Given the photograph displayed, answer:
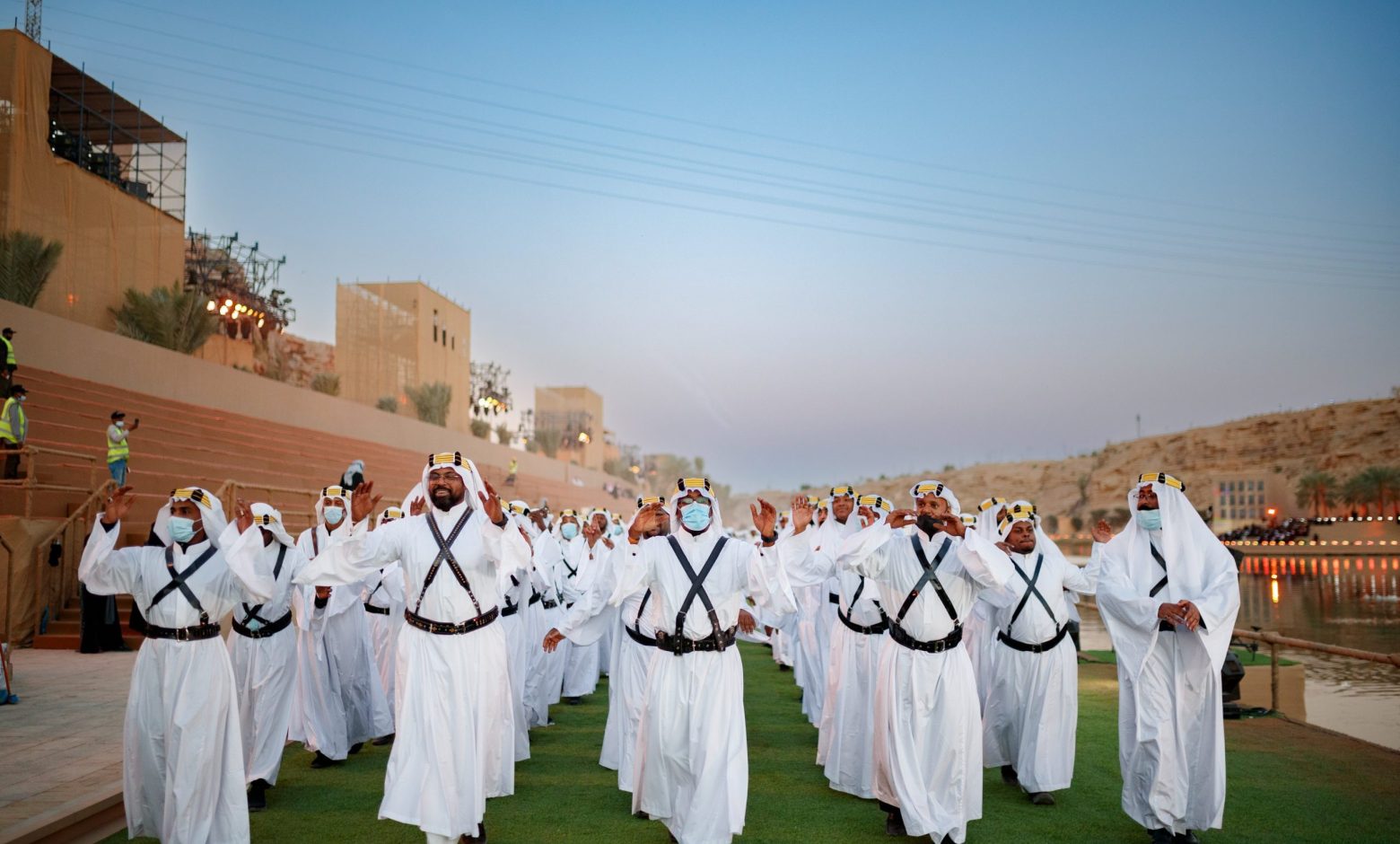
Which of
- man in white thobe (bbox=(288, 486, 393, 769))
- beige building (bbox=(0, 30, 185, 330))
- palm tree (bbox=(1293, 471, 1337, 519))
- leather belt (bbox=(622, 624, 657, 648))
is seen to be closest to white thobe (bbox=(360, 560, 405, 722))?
man in white thobe (bbox=(288, 486, 393, 769))

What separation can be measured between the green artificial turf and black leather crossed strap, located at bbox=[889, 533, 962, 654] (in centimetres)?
114

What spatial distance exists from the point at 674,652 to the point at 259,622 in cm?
309

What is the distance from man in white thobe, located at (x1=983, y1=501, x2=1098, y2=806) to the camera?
644 centimetres

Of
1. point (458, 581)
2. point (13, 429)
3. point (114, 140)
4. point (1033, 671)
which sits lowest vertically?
point (1033, 671)

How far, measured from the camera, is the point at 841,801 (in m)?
6.56

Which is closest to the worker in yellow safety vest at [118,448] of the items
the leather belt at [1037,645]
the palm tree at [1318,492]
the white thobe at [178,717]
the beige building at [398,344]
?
the white thobe at [178,717]

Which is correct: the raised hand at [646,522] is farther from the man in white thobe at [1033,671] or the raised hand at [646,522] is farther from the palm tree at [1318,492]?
the palm tree at [1318,492]

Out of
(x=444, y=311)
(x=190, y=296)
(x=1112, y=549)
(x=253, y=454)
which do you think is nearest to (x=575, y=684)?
(x=1112, y=549)

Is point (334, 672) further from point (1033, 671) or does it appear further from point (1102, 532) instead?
point (1102, 532)

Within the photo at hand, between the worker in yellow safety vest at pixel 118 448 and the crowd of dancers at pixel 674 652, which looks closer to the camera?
the crowd of dancers at pixel 674 652

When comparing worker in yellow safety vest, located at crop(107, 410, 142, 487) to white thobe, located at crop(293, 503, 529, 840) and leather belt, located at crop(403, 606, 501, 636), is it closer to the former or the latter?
white thobe, located at crop(293, 503, 529, 840)

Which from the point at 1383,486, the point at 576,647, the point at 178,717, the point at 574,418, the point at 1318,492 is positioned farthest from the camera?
the point at 574,418

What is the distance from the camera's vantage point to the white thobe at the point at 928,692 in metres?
5.44

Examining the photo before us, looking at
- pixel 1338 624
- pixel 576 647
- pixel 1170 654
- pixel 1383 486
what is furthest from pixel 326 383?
pixel 1383 486
